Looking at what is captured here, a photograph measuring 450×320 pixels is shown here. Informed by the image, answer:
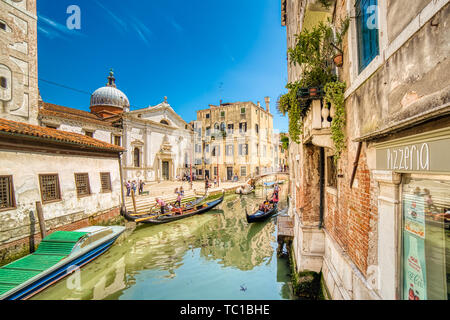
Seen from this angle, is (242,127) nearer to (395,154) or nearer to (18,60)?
(18,60)

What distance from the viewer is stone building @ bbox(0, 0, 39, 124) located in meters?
10.9

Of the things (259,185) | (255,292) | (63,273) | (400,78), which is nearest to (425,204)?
(400,78)

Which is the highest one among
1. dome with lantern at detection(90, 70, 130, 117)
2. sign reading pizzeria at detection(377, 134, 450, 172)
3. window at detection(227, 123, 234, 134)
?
dome with lantern at detection(90, 70, 130, 117)

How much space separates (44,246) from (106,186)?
196 inches

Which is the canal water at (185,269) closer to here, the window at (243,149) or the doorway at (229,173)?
the window at (243,149)

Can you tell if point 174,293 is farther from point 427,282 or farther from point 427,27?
point 427,27

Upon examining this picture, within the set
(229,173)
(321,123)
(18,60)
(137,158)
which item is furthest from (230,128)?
(321,123)

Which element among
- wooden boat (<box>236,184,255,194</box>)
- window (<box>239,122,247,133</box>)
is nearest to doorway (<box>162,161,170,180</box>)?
wooden boat (<box>236,184,255,194</box>)

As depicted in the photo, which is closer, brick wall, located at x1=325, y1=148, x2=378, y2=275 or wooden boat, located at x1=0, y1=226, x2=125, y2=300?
brick wall, located at x1=325, y1=148, x2=378, y2=275

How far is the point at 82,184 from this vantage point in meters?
10.1

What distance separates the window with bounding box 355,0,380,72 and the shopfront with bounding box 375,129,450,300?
1.30m

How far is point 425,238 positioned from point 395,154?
0.83 m

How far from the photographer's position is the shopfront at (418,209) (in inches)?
68.9

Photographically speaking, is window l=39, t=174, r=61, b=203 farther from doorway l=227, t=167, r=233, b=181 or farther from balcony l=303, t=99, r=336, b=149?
doorway l=227, t=167, r=233, b=181
